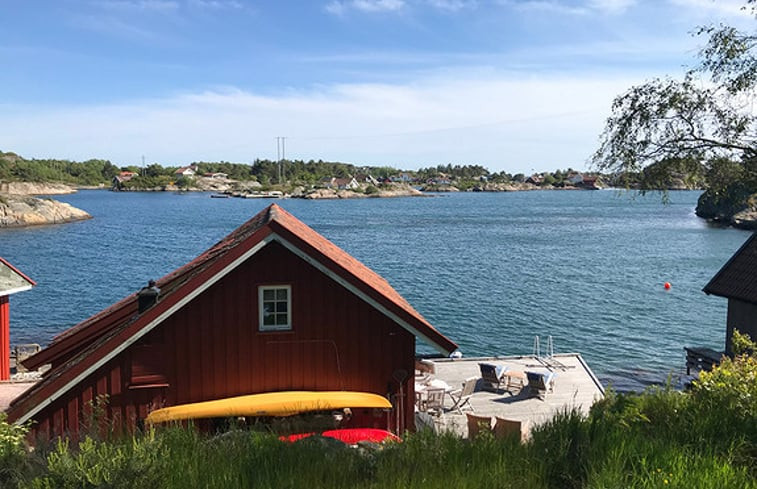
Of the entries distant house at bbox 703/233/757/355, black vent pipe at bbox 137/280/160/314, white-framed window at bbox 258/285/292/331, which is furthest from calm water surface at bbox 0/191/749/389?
black vent pipe at bbox 137/280/160/314

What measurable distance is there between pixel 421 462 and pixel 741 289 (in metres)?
18.9

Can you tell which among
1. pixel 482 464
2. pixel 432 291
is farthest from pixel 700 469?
A: pixel 432 291

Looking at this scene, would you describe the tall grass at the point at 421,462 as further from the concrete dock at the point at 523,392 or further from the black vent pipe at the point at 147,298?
the concrete dock at the point at 523,392

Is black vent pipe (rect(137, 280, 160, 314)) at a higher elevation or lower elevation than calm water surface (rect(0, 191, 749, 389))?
higher

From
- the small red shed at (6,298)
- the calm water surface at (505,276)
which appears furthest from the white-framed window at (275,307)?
the small red shed at (6,298)

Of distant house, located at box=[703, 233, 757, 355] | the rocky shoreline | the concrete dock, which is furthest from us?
the rocky shoreline

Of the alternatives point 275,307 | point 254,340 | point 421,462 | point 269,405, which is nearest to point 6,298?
point 254,340

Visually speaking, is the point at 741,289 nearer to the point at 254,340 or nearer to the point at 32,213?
the point at 254,340

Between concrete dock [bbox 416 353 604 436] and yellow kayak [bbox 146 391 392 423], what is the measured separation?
4.86 meters

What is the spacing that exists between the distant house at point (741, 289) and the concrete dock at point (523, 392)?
16.5 feet

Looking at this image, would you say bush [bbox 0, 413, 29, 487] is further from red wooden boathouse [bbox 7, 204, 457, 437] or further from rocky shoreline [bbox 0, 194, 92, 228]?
rocky shoreline [bbox 0, 194, 92, 228]

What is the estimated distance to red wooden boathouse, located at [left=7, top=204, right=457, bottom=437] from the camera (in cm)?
1045

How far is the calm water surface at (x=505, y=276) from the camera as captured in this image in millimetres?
33219

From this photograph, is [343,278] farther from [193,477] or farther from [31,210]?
[31,210]
